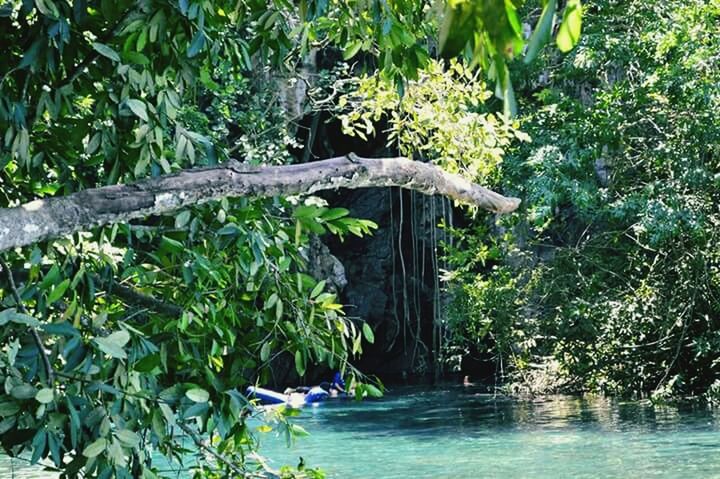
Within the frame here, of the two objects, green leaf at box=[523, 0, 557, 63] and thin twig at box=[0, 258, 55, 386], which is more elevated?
green leaf at box=[523, 0, 557, 63]

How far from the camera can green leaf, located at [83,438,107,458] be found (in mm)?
2309

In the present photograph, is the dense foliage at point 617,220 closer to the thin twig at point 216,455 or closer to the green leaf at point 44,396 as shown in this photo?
the thin twig at point 216,455

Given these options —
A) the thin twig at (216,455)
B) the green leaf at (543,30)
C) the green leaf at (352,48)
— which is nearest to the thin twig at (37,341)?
the thin twig at (216,455)

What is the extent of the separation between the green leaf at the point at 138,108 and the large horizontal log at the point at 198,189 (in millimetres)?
299

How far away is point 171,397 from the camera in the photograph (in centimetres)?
271

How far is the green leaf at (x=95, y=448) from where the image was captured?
2309 mm

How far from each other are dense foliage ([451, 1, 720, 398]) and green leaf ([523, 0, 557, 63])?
9.61 m

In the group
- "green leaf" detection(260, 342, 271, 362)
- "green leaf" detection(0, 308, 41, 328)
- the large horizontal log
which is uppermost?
the large horizontal log

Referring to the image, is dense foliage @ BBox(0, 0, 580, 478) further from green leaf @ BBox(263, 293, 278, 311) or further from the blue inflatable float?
the blue inflatable float

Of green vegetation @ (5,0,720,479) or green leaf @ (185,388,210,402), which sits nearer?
green vegetation @ (5,0,720,479)

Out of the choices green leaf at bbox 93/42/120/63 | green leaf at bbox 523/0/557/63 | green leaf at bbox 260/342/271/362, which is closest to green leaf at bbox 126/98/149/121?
green leaf at bbox 93/42/120/63

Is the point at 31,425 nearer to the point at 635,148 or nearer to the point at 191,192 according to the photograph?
the point at 191,192

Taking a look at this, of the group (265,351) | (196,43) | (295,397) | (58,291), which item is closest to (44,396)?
(58,291)

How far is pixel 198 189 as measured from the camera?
2.38m
